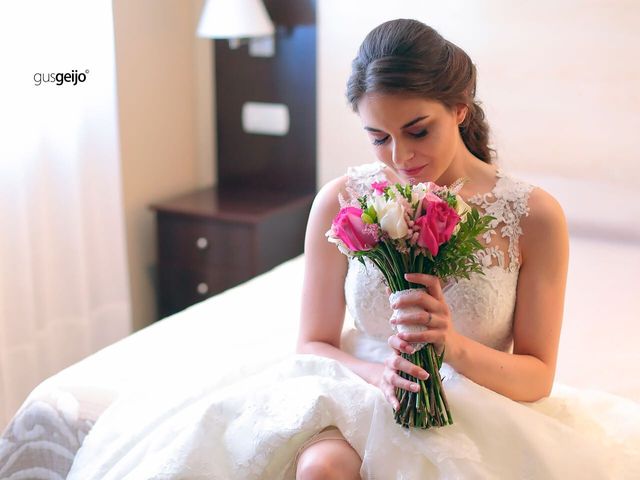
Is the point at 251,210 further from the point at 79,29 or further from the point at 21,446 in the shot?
the point at 21,446

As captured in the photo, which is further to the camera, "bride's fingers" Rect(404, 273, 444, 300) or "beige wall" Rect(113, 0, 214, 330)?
"beige wall" Rect(113, 0, 214, 330)

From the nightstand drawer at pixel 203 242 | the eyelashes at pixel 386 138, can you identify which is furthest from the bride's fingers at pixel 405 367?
the nightstand drawer at pixel 203 242

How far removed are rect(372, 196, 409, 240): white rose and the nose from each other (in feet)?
0.71

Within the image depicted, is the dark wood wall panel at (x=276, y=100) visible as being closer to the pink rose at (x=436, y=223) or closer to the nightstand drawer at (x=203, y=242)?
the nightstand drawer at (x=203, y=242)

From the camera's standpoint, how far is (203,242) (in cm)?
314

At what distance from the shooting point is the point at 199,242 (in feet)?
10.3

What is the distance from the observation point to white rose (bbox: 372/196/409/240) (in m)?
1.27

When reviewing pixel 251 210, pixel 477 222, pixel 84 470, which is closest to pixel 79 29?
pixel 251 210

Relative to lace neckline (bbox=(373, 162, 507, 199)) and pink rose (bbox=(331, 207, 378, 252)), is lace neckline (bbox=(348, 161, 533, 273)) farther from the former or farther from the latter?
pink rose (bbox=(331, 207, 378, 252))

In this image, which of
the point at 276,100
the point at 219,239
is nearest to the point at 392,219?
the point at 219,239

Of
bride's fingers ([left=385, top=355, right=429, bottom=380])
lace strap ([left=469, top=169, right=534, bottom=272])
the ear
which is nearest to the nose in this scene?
the ear

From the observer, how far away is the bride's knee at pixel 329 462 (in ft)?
4.39

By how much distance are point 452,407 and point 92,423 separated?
0.77m

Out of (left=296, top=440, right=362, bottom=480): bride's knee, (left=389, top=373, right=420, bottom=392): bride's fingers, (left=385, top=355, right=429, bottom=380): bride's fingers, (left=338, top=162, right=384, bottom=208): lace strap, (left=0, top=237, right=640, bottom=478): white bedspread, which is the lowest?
(left=0, top=237, right=640, bottom=478): white bedspread
